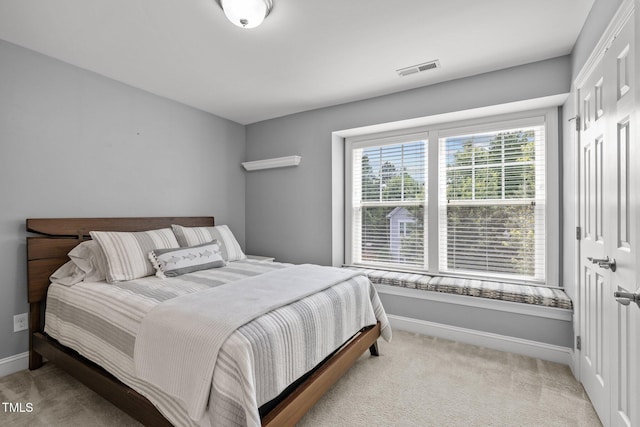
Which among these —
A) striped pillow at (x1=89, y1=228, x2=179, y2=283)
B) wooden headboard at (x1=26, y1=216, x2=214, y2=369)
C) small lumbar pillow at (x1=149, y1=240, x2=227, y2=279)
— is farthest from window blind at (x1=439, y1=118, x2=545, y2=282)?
wooden headboard at (x1=26, y1=216, x2=214, y2=369)

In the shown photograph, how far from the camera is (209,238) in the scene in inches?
123

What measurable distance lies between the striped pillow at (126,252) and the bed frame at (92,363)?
0.37 m

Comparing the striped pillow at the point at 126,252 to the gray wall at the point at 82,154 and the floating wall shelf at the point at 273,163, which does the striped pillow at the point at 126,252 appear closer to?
the gray wall at the point at 82,154

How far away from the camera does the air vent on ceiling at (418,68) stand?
260 centimetres

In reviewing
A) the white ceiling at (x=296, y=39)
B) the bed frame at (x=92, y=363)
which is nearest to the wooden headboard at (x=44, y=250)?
the bed frame at (x=92, y=363)

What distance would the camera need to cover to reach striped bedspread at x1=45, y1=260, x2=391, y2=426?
4.27ft

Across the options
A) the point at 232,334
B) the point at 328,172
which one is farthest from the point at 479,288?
the point at 232,334

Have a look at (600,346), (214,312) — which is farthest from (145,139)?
(600,346)

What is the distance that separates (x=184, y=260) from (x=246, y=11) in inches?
74.9

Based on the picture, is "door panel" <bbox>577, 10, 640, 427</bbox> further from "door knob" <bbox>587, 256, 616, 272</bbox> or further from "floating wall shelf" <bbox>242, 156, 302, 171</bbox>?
"floating wall shelf" <bbox>242, 156, 302, 171</bbox>

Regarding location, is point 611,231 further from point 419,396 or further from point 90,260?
point 90,260

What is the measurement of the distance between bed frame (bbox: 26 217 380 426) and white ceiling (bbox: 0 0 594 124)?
1.41 metres

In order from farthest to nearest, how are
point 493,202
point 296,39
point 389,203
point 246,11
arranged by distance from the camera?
point 389,203
point 493,202
point 296,39
point 246,11

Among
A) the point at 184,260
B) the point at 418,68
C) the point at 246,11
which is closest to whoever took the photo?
the point at 246,11
